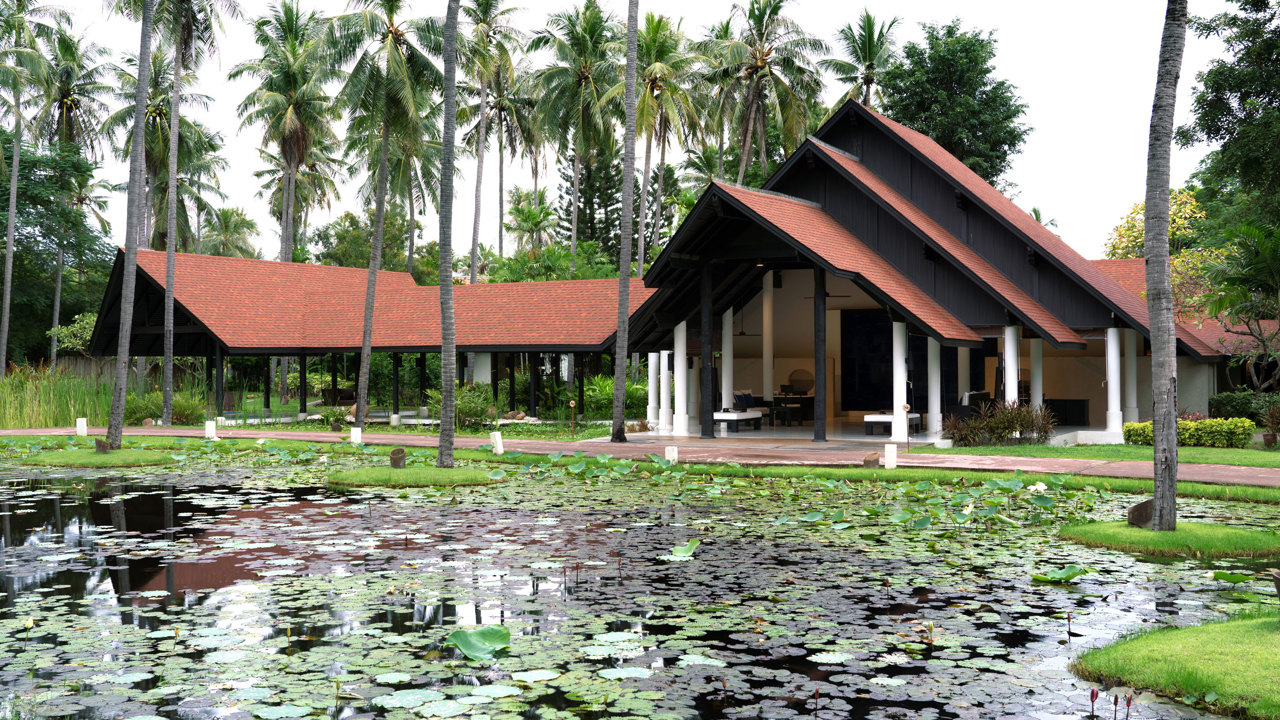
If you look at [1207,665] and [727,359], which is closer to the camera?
[1207,665]

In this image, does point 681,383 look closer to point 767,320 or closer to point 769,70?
point 767,320

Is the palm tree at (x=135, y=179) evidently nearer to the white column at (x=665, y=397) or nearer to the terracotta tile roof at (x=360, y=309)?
the terracotta tile roof at (x=360, y=309)

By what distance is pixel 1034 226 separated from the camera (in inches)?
1012

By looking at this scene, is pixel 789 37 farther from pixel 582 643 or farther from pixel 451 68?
pixel 582 643

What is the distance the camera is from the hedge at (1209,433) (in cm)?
2027

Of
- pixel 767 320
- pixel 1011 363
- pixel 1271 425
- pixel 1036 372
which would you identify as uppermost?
pixel 767 320

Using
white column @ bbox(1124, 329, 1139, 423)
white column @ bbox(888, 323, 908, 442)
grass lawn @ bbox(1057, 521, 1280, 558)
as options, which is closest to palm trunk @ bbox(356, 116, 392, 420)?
white column @ bbox(888, 323, 908, 442)

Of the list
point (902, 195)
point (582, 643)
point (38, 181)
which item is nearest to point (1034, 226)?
point (902, 195)

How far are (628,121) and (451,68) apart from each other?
603 cm

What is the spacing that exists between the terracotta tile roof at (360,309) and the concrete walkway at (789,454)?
16.3ft

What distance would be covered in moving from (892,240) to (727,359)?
16.3 ft

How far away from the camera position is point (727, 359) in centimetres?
2514

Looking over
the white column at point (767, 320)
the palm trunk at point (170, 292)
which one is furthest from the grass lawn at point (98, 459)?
the white column at point (767, 320)

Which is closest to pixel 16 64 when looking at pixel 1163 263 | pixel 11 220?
pixel 11 220
